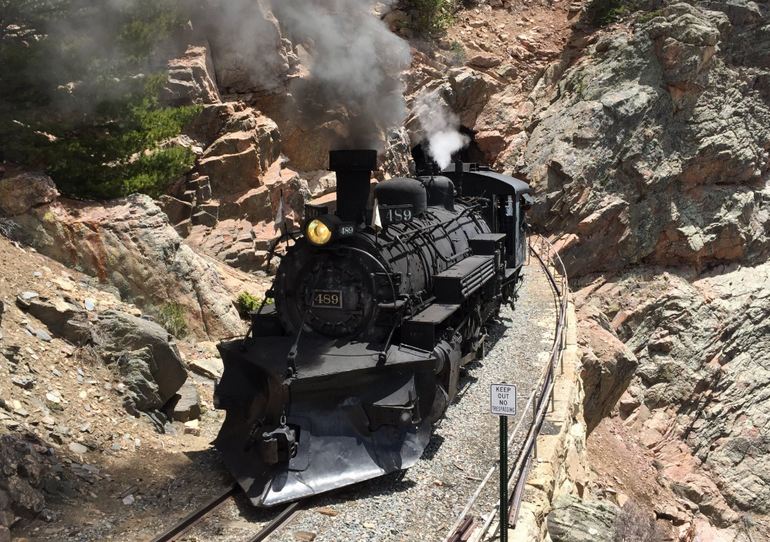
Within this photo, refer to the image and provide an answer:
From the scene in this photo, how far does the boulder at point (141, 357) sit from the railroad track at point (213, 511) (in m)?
2.37

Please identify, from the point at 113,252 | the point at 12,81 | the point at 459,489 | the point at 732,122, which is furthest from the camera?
the point at 732,122

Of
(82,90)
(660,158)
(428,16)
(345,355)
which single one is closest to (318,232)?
(345,355)

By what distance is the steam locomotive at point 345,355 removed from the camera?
266 inches

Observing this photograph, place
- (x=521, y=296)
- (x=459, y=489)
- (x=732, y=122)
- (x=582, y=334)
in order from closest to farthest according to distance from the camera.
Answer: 1. (x=459, y=489)
2. (x=582, y=334)
3. (x=521, y=296)
4. (x=732, y=122)

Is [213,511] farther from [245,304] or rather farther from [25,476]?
[245,304]

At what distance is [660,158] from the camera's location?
2389 cm

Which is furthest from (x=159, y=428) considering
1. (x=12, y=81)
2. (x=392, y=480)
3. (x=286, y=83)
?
(x=286, y=83)

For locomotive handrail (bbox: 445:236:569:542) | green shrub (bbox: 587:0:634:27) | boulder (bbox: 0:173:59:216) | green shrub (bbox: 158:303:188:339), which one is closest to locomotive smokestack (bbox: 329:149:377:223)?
locomotive handrail (bbox: 445:236:569:542)

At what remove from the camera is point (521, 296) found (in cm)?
1727

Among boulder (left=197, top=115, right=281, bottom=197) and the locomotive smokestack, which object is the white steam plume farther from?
the locomotive smokestack

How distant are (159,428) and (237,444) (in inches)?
75.6

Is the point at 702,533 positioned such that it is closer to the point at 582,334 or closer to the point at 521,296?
the point at 582,334

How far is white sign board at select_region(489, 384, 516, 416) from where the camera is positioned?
18.7ft

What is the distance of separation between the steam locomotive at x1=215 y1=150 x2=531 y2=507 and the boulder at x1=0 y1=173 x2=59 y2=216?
4500 mm
